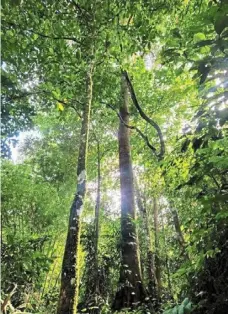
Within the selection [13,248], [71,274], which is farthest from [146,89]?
[71,274]

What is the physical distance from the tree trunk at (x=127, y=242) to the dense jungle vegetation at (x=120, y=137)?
20mm

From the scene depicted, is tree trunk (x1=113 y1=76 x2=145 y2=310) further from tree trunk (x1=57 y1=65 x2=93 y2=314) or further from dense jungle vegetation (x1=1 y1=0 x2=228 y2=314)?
tree trunk (x1=57 y1=65 x2=93 y2=314)

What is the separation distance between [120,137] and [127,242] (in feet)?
8.22

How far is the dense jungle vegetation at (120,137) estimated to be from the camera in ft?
6.70

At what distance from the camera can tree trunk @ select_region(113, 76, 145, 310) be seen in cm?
541

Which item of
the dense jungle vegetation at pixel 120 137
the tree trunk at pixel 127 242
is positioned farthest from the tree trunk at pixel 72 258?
the tree trunk at pixel 127 242

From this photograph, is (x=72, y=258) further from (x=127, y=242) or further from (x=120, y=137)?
(x=120, y=137)

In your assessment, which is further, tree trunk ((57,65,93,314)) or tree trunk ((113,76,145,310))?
tree trunk ((113,76,145,310))

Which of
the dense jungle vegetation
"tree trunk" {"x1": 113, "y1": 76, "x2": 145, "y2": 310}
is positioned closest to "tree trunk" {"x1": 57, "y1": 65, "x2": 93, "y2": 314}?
the dense jungle vegetation

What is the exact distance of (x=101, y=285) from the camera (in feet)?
18.3

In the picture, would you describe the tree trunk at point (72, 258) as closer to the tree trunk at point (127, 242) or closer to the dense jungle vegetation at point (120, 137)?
the dense jungle vegetation at point (120, 137)

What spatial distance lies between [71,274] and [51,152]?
7509mm

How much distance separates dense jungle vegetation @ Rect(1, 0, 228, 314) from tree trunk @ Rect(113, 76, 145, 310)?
0.02m

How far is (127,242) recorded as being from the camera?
605 cm
